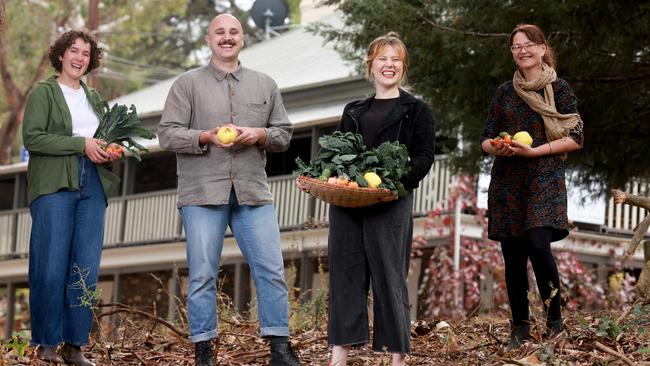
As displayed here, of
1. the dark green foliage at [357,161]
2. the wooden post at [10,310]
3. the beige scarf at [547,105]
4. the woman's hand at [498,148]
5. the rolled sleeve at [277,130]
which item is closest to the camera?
the dark green foliage at [357,161]

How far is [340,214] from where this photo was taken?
656 centimetres

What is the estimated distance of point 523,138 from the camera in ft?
22.6

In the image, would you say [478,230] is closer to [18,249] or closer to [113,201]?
[113,201]

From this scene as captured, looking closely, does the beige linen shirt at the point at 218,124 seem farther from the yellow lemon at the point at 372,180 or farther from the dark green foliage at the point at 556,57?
the dark green foliage at the point at 556,57

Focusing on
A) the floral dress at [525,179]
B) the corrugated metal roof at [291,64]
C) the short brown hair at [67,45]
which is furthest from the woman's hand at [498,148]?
the corrugated metal roof at [291,64]

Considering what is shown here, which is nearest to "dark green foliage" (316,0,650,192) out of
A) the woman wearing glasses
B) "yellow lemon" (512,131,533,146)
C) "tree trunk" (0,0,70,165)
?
the woman wearing glasses

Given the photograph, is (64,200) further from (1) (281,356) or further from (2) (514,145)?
(2) (514,145)

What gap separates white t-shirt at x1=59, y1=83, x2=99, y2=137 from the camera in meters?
7.25

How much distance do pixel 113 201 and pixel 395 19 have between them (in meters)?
15.4

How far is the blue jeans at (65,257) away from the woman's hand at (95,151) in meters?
0.13

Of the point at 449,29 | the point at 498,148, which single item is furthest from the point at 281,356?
the point at 449,29

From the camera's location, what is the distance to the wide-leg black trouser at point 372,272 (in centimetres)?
645

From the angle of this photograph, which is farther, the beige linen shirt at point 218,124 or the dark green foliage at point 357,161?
the beige linen shirt at point 218,124

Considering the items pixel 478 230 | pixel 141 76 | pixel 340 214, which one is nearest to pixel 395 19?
pixel 340 214
